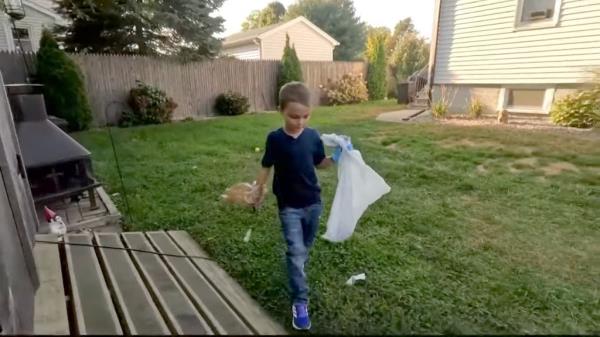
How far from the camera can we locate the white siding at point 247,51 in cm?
1938

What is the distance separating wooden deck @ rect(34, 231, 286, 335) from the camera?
1219 mm

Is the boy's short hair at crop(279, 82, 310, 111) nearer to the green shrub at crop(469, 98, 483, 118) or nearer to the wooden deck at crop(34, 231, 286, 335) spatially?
the wooden deck at crop(34, 231, 286, 335)

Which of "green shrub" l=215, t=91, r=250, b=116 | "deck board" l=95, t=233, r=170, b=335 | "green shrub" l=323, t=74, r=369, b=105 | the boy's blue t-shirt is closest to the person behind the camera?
"deck board" l=95, t=233, r=170, b=335

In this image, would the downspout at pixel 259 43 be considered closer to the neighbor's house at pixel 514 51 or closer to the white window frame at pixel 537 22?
the neighbor's house at pixel 514 51

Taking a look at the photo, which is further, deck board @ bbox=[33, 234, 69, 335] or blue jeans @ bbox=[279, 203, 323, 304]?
blue jeans @ bbox=[279, 203, 323, 304]

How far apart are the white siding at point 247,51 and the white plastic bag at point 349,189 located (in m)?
18.4

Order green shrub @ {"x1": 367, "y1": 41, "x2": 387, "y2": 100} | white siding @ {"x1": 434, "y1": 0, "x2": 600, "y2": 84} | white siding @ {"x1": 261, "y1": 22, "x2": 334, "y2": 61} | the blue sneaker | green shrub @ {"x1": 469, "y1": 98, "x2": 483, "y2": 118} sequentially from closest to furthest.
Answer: the blue sneaker < white siding @ {"x1": 434, "y1": 0, "x2": 600, "y2": 84} < green shrub @ {"x1": 469, "y1": 98, "x2": 483, "y2": 118} < green shrub @ {"x1": 367, "y1": 41, "x2": 387, "y2": 100} < white siding @ {"x1": 261, "y1": 22, "x2": 334, "y2": 61}

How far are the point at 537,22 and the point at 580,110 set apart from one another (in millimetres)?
2378

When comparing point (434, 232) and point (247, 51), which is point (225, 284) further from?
point (247, 51)

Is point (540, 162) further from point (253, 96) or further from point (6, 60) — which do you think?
point (6, 60)

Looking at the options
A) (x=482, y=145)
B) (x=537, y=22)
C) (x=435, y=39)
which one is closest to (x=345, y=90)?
(x=435, y=39)

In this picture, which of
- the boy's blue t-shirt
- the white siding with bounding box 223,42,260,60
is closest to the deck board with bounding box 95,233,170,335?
the boy's blue t-shirt

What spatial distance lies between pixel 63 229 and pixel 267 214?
5.12 feet

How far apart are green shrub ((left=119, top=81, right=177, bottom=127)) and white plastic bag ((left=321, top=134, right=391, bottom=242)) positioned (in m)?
8.42
